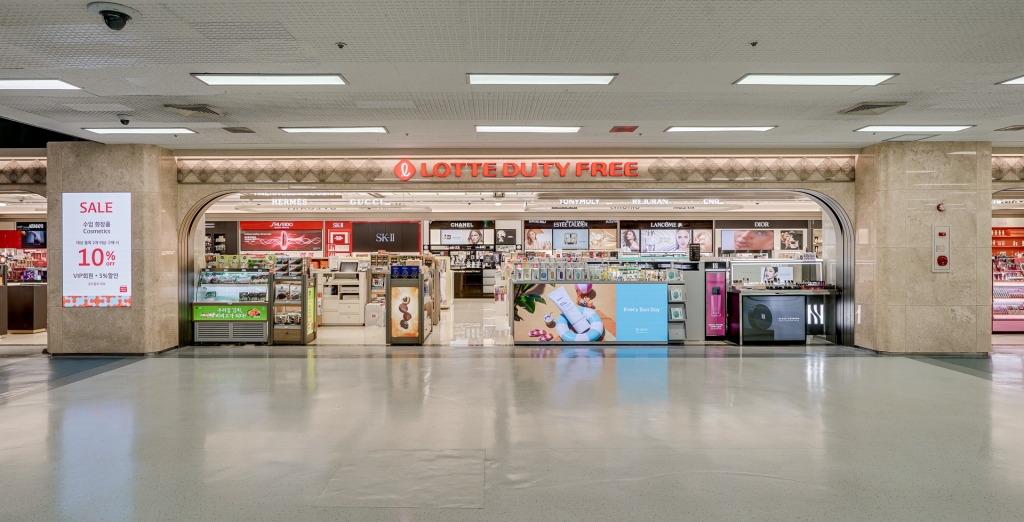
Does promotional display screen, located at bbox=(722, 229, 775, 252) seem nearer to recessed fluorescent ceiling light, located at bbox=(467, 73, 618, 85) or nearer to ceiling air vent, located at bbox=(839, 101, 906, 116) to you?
ceiling air vent, located at bbox=(839, 101, 906, 116)

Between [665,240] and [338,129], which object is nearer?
[338,129]

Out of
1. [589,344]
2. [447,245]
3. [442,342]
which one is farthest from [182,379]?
[447,245]

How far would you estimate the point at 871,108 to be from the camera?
652 centimetres

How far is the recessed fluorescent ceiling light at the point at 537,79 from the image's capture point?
17.6 feet

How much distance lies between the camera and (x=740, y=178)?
941cm

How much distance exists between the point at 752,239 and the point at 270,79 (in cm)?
1834

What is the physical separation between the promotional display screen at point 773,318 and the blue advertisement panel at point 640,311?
143cm

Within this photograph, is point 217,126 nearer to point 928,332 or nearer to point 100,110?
Result: point 100,110

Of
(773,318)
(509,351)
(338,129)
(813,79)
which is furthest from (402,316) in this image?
(813,79)

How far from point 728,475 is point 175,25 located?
4911 millimetres

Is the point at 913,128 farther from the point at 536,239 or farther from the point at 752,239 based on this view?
the point at 536,239

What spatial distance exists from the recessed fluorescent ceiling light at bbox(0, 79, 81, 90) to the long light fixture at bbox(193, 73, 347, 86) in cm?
141

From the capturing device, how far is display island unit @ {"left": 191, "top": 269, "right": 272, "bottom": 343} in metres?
9.73

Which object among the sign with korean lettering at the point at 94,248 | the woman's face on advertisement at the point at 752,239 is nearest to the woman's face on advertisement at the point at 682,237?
the woman's face on advertisement at the point at 752,239
